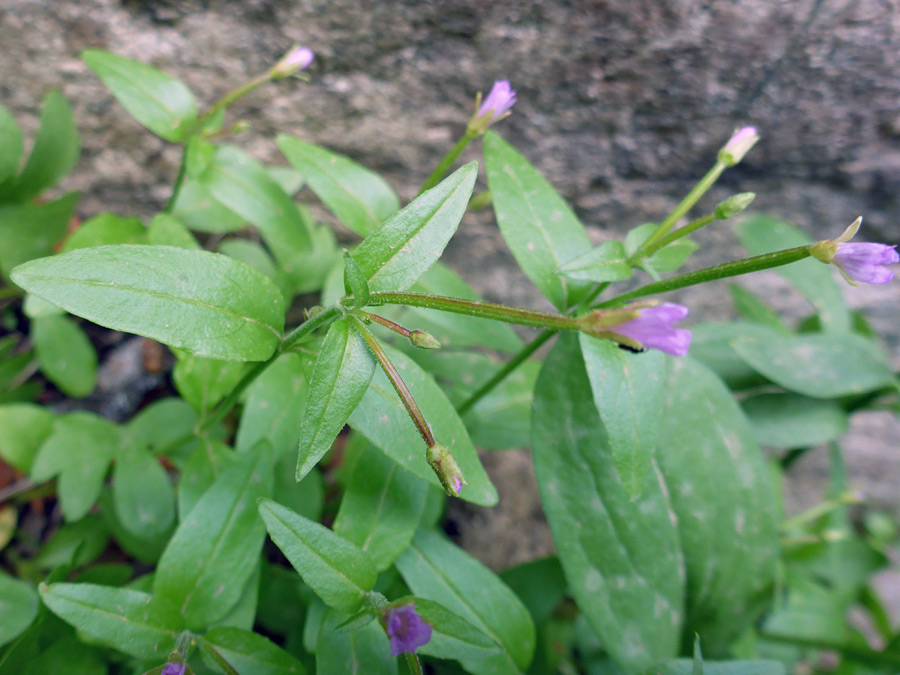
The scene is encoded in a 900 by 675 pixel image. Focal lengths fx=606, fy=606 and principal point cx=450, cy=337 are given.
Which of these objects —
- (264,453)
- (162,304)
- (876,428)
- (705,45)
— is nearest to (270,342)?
(162,304)

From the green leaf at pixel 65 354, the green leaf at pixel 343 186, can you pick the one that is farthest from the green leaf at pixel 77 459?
the green leaf at pixel 343 186

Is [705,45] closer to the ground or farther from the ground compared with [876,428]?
farther from the ground

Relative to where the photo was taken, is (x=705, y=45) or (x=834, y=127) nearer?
(x=705, y=45)

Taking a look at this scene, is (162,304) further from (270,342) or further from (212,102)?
(212,102)

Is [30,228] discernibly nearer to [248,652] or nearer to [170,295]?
[170,295]

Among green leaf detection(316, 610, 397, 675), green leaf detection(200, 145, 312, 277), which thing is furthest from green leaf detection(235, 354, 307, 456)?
green leaf detection(316, 610, 397, 675)

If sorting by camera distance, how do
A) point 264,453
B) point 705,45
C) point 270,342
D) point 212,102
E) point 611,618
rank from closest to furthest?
point 270,342
point 264,453
point 611,618
point 705,45
point 212,102

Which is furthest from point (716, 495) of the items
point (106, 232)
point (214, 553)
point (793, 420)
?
point (106, 232)

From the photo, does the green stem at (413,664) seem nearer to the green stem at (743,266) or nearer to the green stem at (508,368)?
the green stem at (508,368)

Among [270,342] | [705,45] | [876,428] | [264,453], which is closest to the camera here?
[270,342]
